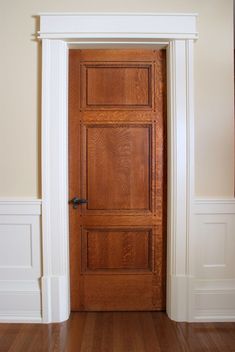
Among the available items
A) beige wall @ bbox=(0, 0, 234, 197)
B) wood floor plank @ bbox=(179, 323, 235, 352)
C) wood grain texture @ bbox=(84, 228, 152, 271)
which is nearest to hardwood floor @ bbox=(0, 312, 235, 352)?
wood floor plank @ bbox=(179, 323, 235, 352)

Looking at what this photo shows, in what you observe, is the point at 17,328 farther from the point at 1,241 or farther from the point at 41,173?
the point at 41,173

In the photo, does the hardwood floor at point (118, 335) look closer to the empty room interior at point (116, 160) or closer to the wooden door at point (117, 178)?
the empty room interior at point (116, 160)

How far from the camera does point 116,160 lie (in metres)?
2.62

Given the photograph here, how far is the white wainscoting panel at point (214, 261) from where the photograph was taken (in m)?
2.52

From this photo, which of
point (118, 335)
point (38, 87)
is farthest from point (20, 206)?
point (118, 335)

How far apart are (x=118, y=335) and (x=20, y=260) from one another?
940mm

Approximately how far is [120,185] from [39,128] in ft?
2.59

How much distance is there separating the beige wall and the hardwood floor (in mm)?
Answer: 1024

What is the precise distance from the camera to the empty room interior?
244 centimetres

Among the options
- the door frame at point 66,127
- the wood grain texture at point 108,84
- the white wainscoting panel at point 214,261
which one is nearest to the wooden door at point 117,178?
the wood grain texture at point 108,84

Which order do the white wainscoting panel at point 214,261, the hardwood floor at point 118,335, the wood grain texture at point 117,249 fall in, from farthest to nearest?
the wood grain texture at point 117,249
the white wainscoting panel at point 214,261
the hardwood floor at point 118,335

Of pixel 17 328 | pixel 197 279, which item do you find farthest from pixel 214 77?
pixel 17 328

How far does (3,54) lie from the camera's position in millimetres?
2467

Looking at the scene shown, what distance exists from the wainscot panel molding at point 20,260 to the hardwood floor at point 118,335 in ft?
0.40
